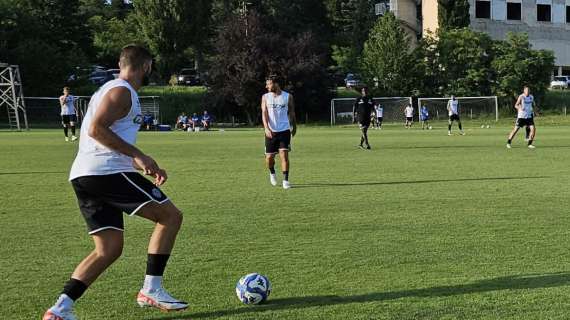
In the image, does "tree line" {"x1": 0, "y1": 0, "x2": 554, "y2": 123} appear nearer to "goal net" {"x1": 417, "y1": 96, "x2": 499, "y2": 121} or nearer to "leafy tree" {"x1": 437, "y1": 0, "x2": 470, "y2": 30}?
"leafy tree" {"x1": 437, "y1": 0, "x2": 470, "y2": 30}

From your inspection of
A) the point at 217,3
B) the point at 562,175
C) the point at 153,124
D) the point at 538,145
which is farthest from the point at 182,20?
the point at 562,175

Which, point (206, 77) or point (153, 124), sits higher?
point (206, 77)

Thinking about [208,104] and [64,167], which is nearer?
[64,167]

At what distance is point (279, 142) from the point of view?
471 inches

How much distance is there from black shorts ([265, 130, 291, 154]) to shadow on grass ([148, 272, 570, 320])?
6664mm

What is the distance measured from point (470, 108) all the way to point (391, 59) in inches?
321

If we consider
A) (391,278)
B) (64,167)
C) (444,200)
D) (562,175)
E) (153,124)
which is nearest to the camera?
(391,278)

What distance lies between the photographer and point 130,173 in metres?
4.77

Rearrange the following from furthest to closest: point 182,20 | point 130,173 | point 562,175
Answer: point 182,20 → point 562,175 → point 130,173

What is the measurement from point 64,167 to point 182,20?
53.1 meters

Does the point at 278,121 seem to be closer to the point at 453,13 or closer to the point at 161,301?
the point at 161,301

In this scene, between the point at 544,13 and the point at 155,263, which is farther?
the point at 544,13

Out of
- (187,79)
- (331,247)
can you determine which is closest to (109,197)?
(331,247)

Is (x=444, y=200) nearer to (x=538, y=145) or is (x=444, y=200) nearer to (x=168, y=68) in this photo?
(x=538, y=145)
